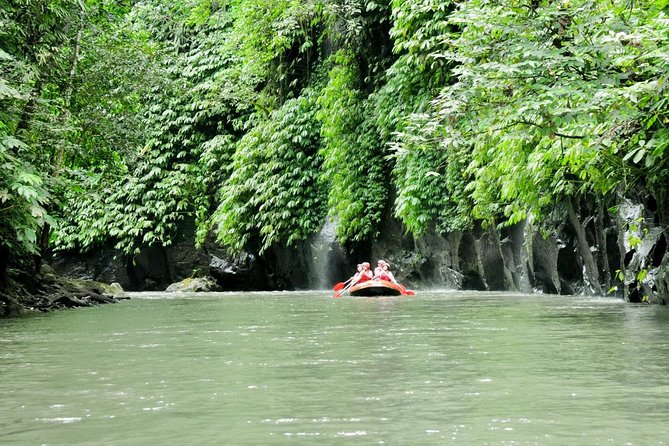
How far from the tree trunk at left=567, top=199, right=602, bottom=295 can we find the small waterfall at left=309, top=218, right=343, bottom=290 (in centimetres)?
976

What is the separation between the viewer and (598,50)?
9.84 m

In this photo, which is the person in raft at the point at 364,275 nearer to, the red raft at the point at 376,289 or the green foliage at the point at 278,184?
the red raft at the point at 376,289

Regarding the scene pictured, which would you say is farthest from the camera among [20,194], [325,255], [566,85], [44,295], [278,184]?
[278,184]

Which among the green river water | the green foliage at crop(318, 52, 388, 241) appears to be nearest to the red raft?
Result: the green foliage at crop(318, 52, 388, 241)

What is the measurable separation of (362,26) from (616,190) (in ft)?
36.2

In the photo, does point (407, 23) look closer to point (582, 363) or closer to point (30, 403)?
point (582, 363)

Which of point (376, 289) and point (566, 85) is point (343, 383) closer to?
point (566, 85)

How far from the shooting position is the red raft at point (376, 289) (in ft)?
65.7

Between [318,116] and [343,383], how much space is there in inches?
784

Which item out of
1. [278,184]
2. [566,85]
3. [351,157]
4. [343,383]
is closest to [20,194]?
[566,85]

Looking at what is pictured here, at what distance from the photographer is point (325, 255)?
2659 centimetres

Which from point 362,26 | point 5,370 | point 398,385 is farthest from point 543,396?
point 362,26

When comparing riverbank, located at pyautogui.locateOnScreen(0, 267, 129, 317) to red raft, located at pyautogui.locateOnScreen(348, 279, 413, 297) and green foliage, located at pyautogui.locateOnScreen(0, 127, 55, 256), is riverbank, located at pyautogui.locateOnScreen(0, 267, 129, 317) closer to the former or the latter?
green foliage, located at pyautogui.locateOnScreen(0, 127, 55, 256)

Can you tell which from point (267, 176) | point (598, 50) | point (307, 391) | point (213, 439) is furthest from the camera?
point (267, 176)
